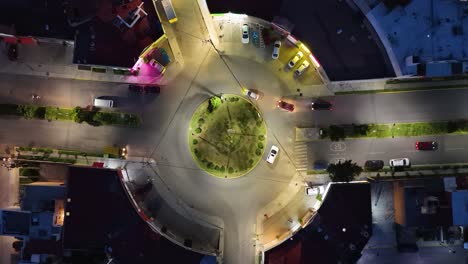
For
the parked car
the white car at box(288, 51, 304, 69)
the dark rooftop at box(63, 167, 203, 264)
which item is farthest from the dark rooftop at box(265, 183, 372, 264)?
the white car at box(288, 51, 304, 69)

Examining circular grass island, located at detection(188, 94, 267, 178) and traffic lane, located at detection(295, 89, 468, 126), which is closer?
traffic lane, located at detection(295, 89, 468, 126)

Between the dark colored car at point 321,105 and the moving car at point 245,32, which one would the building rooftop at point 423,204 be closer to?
the dark colored car at point 321,105

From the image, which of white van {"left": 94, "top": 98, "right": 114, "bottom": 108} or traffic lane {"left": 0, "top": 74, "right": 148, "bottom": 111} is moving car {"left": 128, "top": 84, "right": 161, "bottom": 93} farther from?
white van {"left": 94, "top": 98, "right": 114, "bottom": 108}

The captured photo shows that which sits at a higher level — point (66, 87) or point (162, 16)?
point (162, 16)

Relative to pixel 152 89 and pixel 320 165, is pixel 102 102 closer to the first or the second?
pixel 152 89

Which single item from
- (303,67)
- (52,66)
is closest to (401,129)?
(303,67)

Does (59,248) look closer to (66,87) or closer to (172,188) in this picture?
(172,188)

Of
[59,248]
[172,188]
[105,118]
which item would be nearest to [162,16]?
[105,118]

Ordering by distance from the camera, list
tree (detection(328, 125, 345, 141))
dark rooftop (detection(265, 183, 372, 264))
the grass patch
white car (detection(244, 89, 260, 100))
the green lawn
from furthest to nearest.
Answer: the grass patch
white car (detection(244, 89, 260, 100))
the green lawn
tree (detection(328, 125, 345, 141))
dark rooftop (detection(265, 183, 372, 264))
